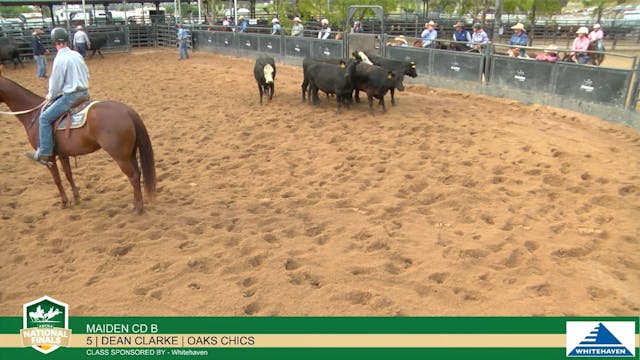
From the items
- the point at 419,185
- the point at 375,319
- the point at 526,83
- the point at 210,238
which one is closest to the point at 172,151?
the point at 210,238

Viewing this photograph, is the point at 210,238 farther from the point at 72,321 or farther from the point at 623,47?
the point at 623,47

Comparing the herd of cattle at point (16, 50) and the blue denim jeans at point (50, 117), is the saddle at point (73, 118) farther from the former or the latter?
the herd of cattle at point (16, 50)

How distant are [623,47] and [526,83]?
16.4 meters

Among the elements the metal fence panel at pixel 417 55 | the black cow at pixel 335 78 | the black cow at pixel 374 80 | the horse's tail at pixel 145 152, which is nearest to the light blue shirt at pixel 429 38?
the metal fence panel at pixel 417 55

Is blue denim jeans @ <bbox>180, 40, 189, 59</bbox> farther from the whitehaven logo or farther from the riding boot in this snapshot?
the whitehaven logo

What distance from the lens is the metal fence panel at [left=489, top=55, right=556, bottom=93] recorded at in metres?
10.4

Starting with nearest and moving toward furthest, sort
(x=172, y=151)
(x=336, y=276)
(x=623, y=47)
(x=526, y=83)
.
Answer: (x=336, y=276)
(x=172, y=151)
(x=526, y=83)
(x=623, y=47)

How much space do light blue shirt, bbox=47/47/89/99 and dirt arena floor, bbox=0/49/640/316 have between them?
4.85 ft

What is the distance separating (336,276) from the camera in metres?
4.34

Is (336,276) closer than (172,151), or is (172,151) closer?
(336,276)

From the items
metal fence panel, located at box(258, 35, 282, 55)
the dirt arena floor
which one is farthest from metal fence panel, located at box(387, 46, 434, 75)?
metal fence panel, located at box(258, 35, 282, 55)

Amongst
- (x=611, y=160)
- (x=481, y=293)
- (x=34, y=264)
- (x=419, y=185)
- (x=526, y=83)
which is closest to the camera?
(x=481, y=293)

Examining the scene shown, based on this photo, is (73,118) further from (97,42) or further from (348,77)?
(97,42)

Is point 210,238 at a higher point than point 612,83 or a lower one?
lower
